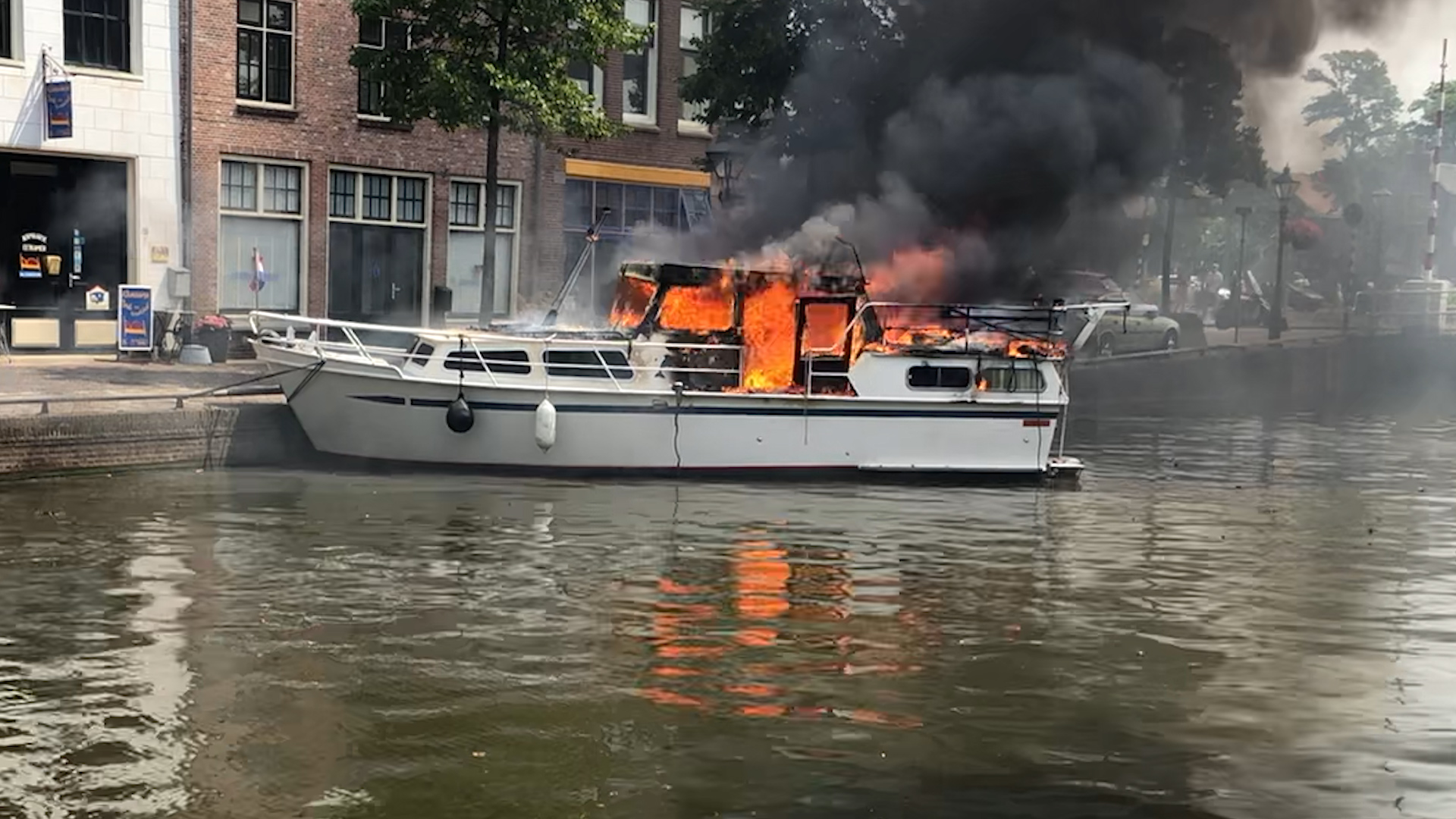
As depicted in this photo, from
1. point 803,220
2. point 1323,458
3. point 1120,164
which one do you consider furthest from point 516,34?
point 1323,458

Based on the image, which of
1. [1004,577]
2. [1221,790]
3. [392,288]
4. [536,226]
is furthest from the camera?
[536,226]

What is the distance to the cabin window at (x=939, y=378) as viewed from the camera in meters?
20.6

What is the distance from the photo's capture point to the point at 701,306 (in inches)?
816

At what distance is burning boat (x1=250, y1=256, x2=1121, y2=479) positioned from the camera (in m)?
19.6

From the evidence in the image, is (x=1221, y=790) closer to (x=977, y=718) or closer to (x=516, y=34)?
(x=977, y=718)

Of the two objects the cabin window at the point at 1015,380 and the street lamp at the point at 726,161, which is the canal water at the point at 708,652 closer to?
the cabin window at the point at 1015,380

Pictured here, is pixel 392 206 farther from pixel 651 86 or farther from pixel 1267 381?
pixel 1267 381

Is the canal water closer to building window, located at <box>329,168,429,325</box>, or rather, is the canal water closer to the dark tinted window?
the dark tinted window

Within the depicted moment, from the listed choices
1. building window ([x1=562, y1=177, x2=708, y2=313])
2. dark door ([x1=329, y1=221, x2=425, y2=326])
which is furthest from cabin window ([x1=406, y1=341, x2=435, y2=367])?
building window ([x1=562, y1=177, x2=708, y2=313])

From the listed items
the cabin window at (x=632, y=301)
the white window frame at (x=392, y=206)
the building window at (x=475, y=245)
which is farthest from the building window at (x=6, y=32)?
the cabin window at (x=632, y=301)

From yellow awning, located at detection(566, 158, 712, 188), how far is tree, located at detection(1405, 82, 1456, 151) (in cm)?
3275

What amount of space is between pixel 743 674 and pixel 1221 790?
3.35 meters

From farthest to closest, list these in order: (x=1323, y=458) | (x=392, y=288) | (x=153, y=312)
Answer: (x=392, y=288), (x=153, y=312), (x=1323, y=458)

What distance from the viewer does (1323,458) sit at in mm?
24578
